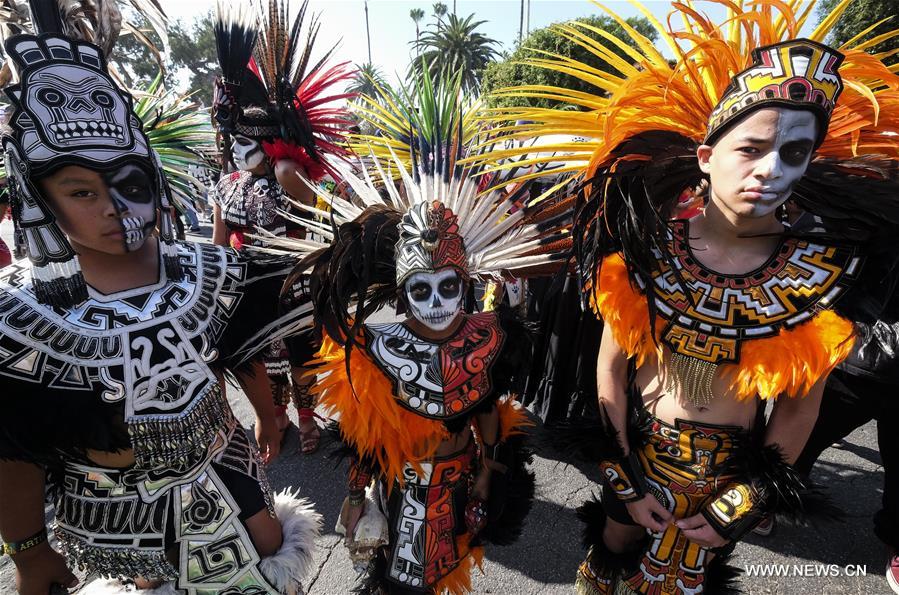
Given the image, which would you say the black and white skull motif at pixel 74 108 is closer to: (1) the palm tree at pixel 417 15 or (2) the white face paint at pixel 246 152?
(2) the white face paint at pixel 246 152

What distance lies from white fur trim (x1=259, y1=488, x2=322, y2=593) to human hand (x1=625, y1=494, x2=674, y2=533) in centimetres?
121

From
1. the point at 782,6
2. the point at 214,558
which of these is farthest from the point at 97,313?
the point at 782,6

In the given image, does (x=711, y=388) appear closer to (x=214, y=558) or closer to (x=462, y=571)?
(x=462, y=571)

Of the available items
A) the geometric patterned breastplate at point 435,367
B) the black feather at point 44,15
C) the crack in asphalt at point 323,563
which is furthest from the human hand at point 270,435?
the black feather at point 44,15

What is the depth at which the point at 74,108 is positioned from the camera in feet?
4.05

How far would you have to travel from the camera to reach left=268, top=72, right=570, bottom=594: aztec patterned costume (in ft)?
5.46

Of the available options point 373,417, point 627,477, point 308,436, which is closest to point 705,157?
point 627,477

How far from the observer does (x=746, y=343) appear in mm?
1528

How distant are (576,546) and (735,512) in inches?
52.4

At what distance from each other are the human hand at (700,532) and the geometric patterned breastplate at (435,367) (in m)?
0.83

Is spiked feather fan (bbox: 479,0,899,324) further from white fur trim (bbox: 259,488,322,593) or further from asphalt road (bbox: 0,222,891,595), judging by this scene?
asphalt road (bbox: 0,222,891,595)

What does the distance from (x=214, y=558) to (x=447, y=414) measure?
2.89 ft

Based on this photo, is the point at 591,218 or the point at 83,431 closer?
the point at 83,431

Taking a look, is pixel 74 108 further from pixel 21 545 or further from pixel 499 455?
pixel 499 455
